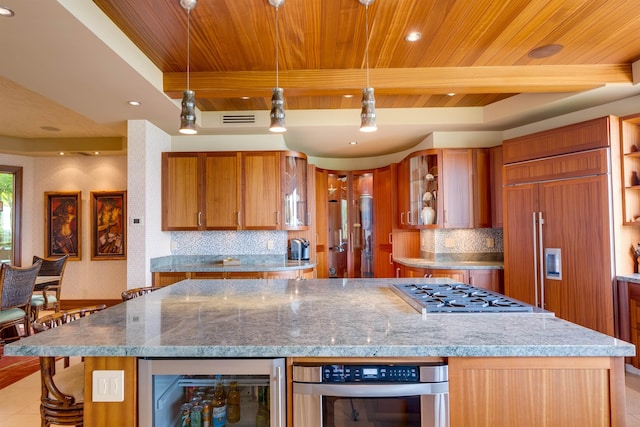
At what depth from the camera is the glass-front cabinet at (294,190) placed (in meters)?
4.30

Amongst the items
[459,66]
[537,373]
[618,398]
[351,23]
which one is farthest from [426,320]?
[459,66]

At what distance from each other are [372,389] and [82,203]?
6.35 m

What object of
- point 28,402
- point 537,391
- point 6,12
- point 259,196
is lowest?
point 28,402

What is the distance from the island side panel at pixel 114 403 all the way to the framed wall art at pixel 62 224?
18.5 feet

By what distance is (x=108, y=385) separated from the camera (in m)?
1.20

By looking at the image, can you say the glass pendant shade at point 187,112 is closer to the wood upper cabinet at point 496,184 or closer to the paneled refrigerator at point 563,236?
the paneled refrigerator at point 563,236

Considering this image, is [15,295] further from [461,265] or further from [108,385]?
[461,265]

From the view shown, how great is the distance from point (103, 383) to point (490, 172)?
435cm

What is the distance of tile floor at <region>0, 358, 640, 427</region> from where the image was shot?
238 centimetres

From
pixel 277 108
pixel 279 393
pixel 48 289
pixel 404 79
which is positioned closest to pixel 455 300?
pixel 279 393

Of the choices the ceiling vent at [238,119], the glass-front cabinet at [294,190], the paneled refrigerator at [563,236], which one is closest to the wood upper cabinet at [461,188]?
the paneled refrigerator at [563,236]

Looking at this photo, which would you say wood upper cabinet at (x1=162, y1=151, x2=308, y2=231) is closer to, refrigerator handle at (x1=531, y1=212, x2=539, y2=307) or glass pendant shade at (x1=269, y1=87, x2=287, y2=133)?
glass pendant shade at (x1=269, y1=87, x2=287, y2=133)

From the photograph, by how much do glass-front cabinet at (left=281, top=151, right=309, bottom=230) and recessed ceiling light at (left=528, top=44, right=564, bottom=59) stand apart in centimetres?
264

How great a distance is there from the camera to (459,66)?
3.05 metres
